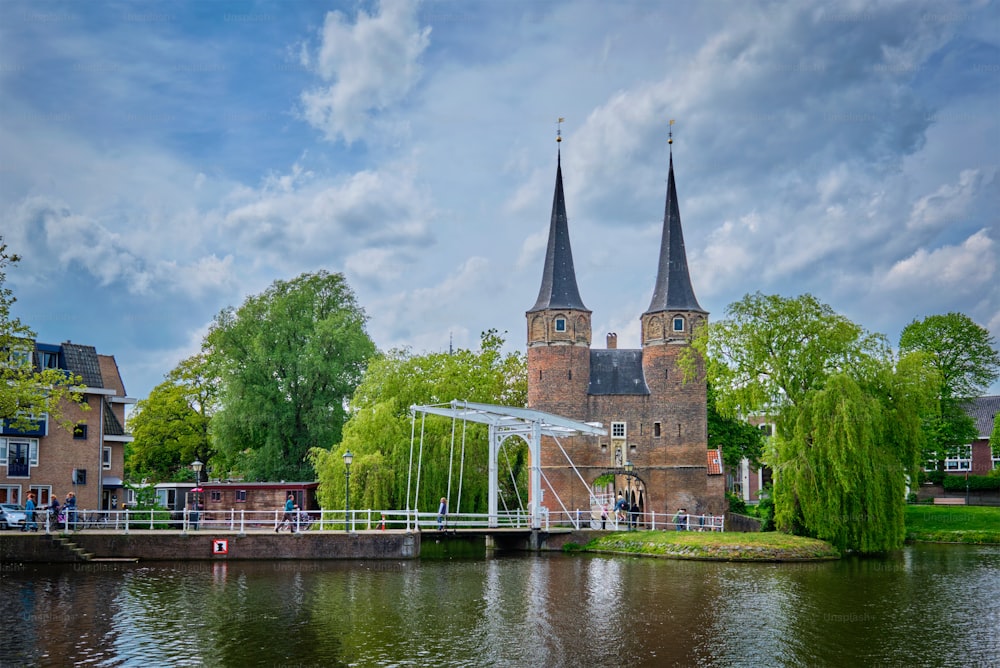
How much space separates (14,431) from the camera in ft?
131

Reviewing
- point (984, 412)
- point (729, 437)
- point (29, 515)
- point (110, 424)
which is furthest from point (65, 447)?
point (984, 412)

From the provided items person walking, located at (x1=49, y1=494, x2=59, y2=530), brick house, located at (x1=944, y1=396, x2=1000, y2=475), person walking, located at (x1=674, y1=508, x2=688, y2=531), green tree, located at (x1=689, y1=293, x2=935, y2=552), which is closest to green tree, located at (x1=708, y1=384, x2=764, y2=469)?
person walking, located at (x1=674, y1=508, x2=688, y2=531)

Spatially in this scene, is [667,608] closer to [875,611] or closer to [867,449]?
[875,611]

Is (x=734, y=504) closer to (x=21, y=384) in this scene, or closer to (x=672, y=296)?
(x=672, y=296)

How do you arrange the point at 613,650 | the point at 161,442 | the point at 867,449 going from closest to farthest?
1. the point at 613,650
2. the point at 867,449
3. the point at 161,442

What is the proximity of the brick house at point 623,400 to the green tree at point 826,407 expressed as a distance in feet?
25.9

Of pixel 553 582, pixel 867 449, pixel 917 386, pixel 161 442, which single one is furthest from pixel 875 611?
pixel 161 442

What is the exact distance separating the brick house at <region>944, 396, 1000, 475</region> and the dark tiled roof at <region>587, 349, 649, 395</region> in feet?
72.1

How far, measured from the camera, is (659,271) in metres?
45.5

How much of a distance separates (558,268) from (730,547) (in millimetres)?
17112

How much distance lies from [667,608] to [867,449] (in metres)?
13.9

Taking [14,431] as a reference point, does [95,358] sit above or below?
above

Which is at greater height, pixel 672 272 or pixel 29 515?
pixel 672 272

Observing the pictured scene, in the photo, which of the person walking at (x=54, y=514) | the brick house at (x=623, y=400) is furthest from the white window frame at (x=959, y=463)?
the person walking at (x=54, y=514)
